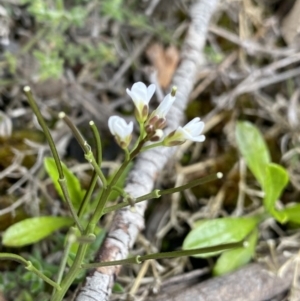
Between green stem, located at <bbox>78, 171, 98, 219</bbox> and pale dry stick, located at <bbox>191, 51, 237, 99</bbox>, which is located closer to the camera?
green stem, located at <bbox>78, 171, 98, 219</bbox>

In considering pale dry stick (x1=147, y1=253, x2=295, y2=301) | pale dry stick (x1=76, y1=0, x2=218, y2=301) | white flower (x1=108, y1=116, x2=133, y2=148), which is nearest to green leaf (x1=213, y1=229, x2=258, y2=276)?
pale dry stick (x1=147, y1=253, x2=295, y2=301)

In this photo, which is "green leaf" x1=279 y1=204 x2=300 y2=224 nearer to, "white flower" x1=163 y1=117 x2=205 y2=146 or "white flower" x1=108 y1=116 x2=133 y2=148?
"white flower" x1=163 y1=117 x2=205 y2=146

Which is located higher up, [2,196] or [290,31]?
→ [290,31]

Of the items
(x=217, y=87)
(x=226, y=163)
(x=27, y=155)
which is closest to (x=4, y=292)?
(x=27, y=155)

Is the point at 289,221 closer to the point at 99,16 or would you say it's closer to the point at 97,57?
the point at 97,57

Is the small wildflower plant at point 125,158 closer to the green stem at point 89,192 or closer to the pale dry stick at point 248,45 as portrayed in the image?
the green stem at point 89,192

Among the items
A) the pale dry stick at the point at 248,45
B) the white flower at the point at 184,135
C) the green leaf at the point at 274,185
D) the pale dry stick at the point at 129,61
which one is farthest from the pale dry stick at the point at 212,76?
the white flower at the point at 184,135

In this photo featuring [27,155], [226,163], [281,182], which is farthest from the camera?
[226,163]
